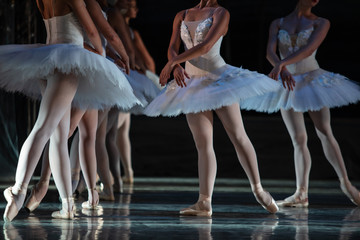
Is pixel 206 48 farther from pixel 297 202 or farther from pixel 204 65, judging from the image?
pixel 297 202

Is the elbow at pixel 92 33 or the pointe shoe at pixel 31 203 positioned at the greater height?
the elbow at pixel 92 33

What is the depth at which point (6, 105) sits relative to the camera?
566 centimetres

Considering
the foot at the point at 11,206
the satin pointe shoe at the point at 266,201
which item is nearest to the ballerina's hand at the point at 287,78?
the satin pointe shoe at the point at 266,201

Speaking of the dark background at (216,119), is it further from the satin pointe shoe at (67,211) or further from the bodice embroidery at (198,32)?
the satin pointe shoe at (67,211)

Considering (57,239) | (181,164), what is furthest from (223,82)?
(181,164)

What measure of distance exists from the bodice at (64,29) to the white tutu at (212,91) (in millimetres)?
586

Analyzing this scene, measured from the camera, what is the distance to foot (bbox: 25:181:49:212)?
11.2ft

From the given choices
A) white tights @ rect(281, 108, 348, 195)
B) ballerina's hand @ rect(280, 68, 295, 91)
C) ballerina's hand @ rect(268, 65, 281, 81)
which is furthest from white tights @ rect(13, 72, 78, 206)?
white tights @ rect(281, 108, 348, 195)

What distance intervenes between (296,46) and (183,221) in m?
1.65

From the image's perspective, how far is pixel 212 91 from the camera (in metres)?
3.44

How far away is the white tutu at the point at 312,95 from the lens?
13.9 feet

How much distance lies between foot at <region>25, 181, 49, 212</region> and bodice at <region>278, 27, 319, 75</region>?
1772mm

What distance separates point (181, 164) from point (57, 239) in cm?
540

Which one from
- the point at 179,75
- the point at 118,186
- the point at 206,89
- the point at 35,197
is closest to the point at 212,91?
the point at 206,89
